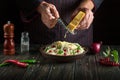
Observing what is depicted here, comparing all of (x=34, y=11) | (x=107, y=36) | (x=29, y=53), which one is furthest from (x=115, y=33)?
(x=29, y=53)

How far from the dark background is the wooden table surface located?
4.59ft

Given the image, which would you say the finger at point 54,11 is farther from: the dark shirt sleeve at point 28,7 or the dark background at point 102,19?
the dark background at point 102,19

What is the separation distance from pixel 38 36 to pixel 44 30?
0.09m

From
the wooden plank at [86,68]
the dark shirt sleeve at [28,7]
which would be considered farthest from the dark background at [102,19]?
the wooden plank at [86,68]

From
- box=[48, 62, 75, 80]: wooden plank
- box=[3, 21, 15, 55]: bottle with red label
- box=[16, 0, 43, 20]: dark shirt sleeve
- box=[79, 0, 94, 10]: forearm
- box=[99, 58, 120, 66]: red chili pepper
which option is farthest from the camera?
box=[79, 0, 94, 10]: forearm

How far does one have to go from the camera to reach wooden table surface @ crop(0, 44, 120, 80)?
1931 mm

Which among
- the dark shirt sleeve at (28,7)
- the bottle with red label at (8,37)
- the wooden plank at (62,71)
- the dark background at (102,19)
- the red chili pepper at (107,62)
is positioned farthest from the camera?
the dark background at (102,19)

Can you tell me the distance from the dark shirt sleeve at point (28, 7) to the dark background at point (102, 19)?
73 centimetres

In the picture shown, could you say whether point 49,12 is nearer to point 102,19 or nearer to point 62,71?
point 62,71

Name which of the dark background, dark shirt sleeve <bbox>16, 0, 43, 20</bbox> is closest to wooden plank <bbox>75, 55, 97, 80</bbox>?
dark shirt sleeve <bbox>16, 0, 43, 20</bbox>

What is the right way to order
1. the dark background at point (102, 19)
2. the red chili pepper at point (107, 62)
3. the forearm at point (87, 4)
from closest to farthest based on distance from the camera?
the red chili pepper at point (107, 62)
the forearm at point (87, 4)
the dark background at point (102, 19)

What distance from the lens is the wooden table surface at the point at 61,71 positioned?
1.93 metres

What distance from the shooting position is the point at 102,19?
12.6ft

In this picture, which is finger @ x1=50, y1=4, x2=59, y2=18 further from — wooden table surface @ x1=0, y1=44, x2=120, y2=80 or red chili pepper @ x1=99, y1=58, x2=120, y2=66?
red chili pepper @ x1=99, y1=58, x2=120, y2=66
